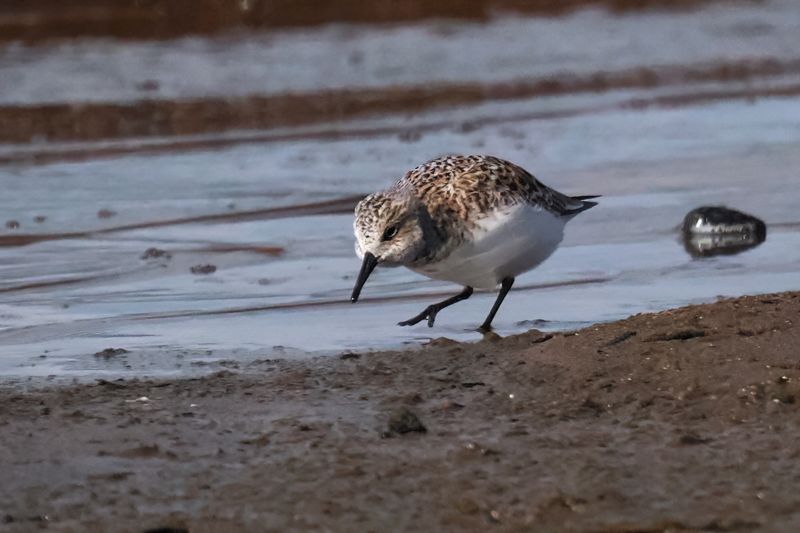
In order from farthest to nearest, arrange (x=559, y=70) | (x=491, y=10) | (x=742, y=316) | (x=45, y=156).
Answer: (x=491, y=10) < (x=559, y=70) < (x=45, y=156) < (x=742, y=316)

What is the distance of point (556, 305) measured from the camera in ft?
21.1

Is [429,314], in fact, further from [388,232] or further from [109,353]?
[109,353]

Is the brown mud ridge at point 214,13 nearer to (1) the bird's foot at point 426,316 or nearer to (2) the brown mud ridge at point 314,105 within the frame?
(2) the brown mud ridge at point 314,105

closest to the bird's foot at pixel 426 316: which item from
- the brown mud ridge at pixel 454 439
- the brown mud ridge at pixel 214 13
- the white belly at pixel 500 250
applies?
the white belly at pixel 500 250

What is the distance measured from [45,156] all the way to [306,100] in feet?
9.48

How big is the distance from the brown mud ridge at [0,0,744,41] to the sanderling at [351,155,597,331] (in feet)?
35.5

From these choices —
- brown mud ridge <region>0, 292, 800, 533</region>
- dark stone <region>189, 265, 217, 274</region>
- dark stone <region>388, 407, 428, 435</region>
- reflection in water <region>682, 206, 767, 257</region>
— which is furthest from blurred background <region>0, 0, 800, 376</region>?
dark stone <region>388, 407, 428, 435</region>

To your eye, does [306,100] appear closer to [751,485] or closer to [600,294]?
[600,294]

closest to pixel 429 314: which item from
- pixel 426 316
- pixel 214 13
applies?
pixel 426 316

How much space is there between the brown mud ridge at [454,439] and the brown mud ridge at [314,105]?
6316mm

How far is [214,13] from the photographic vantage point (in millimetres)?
17594

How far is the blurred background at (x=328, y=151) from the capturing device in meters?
6.41

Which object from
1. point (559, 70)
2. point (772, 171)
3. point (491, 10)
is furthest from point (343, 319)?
point (491, 10)

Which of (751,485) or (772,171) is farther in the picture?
(772,171)
